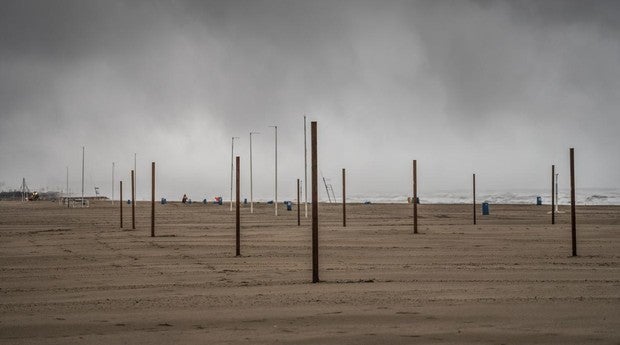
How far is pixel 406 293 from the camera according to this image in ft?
29.9

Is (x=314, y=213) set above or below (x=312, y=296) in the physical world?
above

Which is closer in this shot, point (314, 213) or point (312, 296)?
point (312, 296)

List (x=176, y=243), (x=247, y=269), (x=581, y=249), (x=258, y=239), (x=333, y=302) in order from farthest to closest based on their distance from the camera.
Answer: (x=258, y=239), (x=176, y=243), (x=581, y=249), (x=247, y=269), (x=333, y=302)

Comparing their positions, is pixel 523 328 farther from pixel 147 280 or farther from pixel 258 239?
pixel 258 239

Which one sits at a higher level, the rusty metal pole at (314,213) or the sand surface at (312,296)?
the rusty metal pole at (314,213)

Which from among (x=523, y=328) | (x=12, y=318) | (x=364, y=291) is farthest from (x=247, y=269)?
(x=523, y=328)

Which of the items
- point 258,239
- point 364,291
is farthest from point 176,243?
point 364,291

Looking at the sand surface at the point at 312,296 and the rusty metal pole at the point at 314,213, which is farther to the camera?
the rusty metal pole at the point at 314,213

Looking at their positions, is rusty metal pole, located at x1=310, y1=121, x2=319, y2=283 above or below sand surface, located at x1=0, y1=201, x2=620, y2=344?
above

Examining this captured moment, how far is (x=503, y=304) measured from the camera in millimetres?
8117

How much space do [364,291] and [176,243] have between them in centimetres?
1144

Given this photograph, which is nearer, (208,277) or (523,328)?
(523,328)

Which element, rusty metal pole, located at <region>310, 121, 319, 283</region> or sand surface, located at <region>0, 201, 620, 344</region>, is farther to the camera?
rusty metal pole, located at <region>310, 121, 319, 283</region>

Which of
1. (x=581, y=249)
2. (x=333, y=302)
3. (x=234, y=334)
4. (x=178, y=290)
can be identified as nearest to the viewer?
(x=234, y=334)
